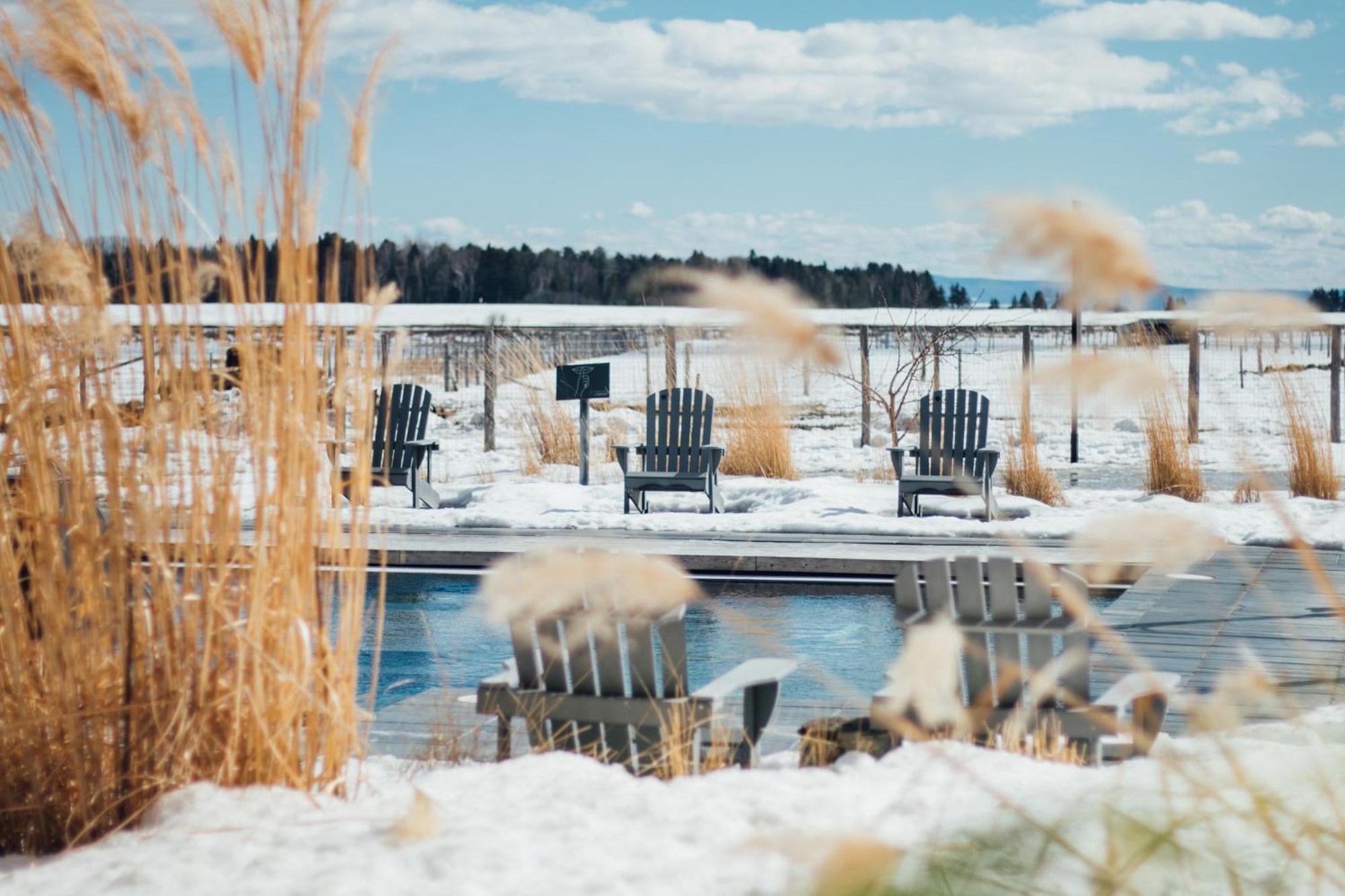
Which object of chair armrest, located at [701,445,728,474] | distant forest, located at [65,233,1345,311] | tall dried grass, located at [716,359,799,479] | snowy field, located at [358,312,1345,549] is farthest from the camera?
distant forest, located at [65,233,1345,311]

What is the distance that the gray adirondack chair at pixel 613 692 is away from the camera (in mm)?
2643

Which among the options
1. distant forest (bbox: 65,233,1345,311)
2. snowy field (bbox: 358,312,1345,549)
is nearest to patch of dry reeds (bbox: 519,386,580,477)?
snowy field (bbox: 358,312,1345,549)

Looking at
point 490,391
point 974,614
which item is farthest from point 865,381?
point 974,614

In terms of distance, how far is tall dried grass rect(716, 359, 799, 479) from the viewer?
9164 millimetres

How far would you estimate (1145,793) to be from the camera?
1.97 m

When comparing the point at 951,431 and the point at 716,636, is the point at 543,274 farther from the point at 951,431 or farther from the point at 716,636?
the point at 716,636

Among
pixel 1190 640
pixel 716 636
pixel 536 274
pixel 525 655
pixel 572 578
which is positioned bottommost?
pixel 716 636

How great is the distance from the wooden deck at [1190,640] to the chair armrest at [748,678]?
1.37ft

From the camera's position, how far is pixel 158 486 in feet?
6.80

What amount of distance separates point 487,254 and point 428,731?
40238 millimetres

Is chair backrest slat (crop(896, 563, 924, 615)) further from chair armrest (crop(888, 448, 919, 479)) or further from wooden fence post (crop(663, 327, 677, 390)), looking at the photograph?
wooden fence post (crop(663, 327, 677, 390))

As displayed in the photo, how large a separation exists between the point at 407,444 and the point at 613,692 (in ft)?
18.6

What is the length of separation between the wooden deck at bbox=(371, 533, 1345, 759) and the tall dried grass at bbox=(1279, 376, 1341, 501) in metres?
1.62

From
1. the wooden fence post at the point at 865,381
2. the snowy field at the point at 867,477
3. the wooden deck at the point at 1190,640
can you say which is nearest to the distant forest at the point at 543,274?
the snowy field at the point at 867,477
